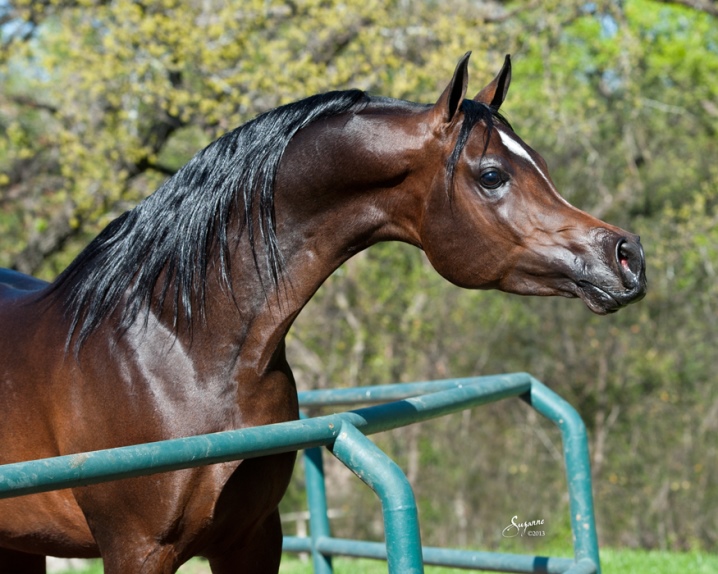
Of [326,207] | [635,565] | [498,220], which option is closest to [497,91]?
[498,220]

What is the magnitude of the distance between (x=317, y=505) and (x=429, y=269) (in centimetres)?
592

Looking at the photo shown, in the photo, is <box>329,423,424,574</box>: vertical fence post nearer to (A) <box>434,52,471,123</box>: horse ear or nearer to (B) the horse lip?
(B) the horse lip

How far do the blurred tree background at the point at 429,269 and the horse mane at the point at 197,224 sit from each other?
527 cm

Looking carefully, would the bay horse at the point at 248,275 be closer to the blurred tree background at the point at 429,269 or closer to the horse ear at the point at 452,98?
the horse ear at the point at 452,98

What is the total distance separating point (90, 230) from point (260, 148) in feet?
24.0

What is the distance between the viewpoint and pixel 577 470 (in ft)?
9.41

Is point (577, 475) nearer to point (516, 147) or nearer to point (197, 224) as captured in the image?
point (516, 147)

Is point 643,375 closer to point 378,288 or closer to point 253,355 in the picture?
point 378,288

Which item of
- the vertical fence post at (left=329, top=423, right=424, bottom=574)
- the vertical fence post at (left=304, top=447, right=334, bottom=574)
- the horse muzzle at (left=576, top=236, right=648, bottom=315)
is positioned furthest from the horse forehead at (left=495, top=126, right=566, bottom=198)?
the vertical fence post at (left=304, top=447, right=334, bottom=574)

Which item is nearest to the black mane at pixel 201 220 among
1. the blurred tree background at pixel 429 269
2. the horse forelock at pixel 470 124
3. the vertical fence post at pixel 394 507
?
the horse forelock at pixel 470 124

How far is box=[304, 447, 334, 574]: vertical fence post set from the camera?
3.37 m

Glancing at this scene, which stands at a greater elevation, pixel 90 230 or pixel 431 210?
pixel 90 230

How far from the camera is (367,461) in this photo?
1.69 m

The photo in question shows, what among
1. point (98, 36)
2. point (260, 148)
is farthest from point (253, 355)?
point (98, 36)
